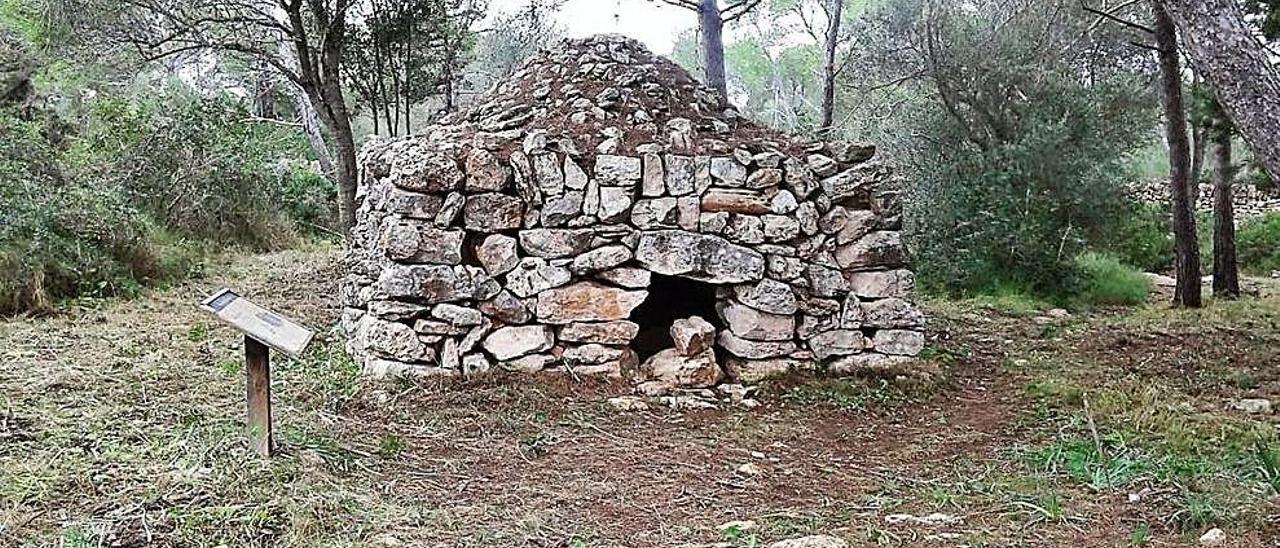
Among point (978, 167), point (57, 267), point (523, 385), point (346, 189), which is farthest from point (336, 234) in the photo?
point (523, 385)

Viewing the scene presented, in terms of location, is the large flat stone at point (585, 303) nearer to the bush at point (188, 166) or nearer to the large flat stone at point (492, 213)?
the large flat stone at point (492, 213)

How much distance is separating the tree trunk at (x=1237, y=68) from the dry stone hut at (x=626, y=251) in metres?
1.98

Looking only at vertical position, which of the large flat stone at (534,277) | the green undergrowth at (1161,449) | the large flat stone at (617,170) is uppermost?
the large flat stone at (617,170)

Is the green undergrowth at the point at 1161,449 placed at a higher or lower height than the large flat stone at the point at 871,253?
lower

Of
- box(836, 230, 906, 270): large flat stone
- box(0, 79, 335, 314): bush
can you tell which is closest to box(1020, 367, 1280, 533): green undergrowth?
box(836, 230, 906, 270): large flat stone

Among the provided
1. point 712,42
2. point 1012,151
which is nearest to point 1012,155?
point 1012,151

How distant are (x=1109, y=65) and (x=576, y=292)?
35.2 ft

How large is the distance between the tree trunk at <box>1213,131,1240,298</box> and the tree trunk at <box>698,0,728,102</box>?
5.04 m

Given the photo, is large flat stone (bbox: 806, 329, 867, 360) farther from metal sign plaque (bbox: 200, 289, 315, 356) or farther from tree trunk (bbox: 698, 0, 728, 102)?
tree trunk (bbox: 698, 0, 728, 102)

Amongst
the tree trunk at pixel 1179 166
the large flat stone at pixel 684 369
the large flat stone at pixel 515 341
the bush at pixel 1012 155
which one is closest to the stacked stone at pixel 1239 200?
the bush at pixel 1012 155

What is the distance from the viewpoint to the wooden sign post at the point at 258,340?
426cm

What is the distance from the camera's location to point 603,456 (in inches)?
199

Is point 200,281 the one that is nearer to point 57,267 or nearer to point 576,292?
point 57,267

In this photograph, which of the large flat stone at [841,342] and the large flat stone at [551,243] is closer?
the large flat stone at [551,243]
